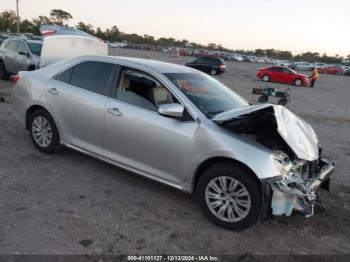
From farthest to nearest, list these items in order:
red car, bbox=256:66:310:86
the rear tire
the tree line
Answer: the tree line, the rear tire, red car, bbox=256:66:310:86

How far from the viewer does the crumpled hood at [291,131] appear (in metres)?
3.97

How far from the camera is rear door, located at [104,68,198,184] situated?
4.19 meters

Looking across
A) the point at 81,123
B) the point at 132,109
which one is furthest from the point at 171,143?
the point at 81,123

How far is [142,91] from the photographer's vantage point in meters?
4.65

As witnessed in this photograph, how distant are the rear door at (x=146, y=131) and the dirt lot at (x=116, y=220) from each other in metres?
0.44

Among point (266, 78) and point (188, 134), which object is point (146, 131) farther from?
point (266, 78)

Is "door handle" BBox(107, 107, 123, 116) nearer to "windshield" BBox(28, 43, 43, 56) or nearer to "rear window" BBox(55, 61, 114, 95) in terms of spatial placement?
"rear window" BBox(55, 61, 114, 95)

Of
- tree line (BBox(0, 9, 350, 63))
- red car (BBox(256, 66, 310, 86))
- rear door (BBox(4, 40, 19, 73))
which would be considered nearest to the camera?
rear door (BBox(4, 40, 19, 73))

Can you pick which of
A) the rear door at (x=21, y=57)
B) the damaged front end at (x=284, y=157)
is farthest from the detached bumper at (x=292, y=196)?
the rear door at (x=21, y=57)

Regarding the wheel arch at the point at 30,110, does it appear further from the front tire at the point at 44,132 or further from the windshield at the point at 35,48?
the windshield at the point at 35,48

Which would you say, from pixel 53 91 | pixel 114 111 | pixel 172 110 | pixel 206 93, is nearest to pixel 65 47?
pixel 53 91

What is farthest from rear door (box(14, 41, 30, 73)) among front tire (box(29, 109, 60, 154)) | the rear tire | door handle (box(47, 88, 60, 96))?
the rear tire

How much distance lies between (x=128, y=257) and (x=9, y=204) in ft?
5.41

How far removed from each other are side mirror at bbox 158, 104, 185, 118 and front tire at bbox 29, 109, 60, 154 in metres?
2.03
